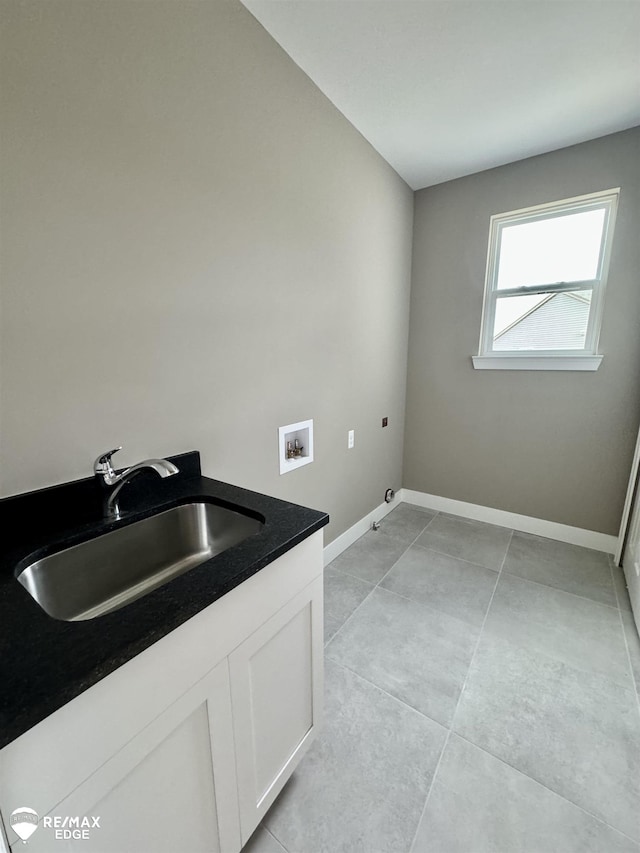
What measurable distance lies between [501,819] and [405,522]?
1.85 m

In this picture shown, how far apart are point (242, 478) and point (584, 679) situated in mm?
1693

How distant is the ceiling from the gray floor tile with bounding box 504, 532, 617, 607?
263 cm

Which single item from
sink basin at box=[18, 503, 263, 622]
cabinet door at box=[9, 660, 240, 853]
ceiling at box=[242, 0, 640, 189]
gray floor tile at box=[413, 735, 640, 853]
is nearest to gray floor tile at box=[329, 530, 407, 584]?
gray floor tile at box=[413, 735, 640, 853]

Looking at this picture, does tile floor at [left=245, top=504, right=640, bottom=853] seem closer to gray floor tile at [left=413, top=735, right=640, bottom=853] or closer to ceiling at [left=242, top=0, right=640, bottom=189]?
gray floor tile at [left=413, top=735, right=640, bottom=853]

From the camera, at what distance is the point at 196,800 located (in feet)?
2.40

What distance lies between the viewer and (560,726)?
1.25 m

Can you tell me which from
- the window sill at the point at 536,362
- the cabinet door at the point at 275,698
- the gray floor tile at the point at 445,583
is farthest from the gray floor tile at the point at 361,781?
the window sill at the point at 536,362

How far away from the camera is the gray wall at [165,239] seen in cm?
88

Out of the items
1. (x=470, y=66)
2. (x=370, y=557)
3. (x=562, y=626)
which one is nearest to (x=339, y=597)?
(x=370, y=557)

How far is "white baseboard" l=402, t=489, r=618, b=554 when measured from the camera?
235 centimetres

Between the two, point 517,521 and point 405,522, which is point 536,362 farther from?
point 405,522

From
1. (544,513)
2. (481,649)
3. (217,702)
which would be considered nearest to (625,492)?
(544,513)

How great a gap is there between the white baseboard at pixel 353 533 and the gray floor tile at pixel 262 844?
1.28 m

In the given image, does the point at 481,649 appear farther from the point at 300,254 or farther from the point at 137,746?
the point at 300,254
